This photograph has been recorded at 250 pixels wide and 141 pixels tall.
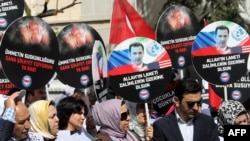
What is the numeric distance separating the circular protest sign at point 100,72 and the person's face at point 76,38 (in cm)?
83

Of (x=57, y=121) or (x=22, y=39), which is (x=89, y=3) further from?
(x=57, y=121)

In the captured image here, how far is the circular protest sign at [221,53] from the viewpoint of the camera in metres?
6.56

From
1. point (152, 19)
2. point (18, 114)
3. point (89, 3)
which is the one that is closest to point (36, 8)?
point (89, 3)

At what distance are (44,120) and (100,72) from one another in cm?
123

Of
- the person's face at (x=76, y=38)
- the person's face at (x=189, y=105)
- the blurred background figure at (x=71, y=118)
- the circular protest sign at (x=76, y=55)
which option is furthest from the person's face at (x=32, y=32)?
the person's face at (x=189, y=105)

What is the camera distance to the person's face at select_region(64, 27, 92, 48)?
270 inches

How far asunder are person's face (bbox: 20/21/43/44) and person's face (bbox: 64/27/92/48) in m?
0.83

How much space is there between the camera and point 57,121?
191 inches

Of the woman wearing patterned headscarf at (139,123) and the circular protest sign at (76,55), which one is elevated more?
the circular protest sign at (76,55)

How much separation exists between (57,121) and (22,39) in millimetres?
1264

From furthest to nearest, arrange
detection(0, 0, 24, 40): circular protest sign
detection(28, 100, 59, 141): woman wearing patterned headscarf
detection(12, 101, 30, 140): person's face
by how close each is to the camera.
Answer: detection(0, 0, 24, 40): circular protest sign, detection(28, 100, 59, 141): woman wearing patterned headscarf, detection(12, 101, 30, 140): person's face

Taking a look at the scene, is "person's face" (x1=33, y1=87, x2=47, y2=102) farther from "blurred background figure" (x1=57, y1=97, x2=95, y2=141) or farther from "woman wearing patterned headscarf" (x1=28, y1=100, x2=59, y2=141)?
"woman wearing patterned headscarf" (x1=28, y1=100, x2=59, y2=141)

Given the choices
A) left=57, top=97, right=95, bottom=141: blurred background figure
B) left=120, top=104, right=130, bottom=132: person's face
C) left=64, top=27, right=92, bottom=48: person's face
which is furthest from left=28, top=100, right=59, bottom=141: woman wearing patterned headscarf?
left=64, top=27, right=92, bottom=48: person's face

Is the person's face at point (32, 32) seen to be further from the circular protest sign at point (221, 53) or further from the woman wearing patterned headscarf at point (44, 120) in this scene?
the circular protest sign at point (221, 53)
